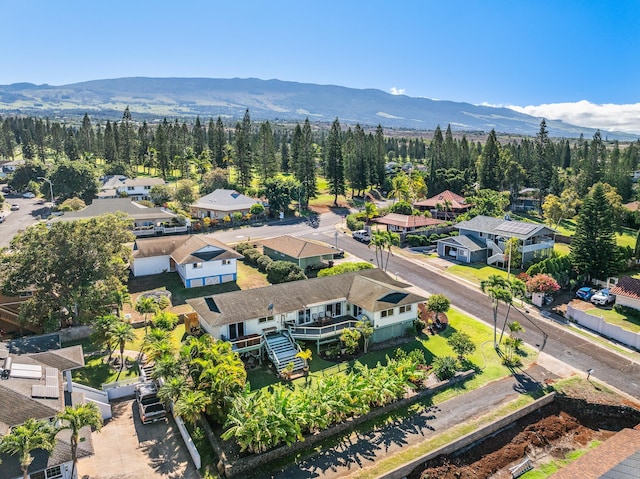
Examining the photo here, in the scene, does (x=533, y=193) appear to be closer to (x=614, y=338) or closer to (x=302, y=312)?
(x=614, y=338)

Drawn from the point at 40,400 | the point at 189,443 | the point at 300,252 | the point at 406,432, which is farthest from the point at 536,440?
the point at 300,252

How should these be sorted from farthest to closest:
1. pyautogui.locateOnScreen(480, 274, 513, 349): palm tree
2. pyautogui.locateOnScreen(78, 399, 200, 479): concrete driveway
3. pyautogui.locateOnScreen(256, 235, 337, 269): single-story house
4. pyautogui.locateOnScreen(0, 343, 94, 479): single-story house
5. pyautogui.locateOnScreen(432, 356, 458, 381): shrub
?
pyautogui.locateOnScreen(256, 235, 337, 269): single-story house
pyautogui.locateOnScreen(480, 274, 513, 349): palm tree
pyautogui.locateOnScreen(432, 356, 458, 381): shrub
pyautogui.locateOnScreen(78, 399, 200, 479): concrete driveway
pyautogui.locateOnScreen(0, 343, 94, 479): single-story house

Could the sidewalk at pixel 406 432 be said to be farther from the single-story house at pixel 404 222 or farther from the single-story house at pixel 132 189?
the single-story house at pixel 132 189

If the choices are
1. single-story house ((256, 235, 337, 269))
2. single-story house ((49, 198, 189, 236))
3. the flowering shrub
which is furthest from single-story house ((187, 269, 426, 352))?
single-story house ((49, 198, 189, 236))

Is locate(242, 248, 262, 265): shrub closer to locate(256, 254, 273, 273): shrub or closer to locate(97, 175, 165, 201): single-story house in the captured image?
locate(256, 254, 273, 273): shrub

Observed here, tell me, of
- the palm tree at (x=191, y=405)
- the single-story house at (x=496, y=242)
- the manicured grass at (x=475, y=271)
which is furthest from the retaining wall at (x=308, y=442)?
the single-story house at (x=496, y=242)

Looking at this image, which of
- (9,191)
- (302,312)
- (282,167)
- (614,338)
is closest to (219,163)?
(282,167)
